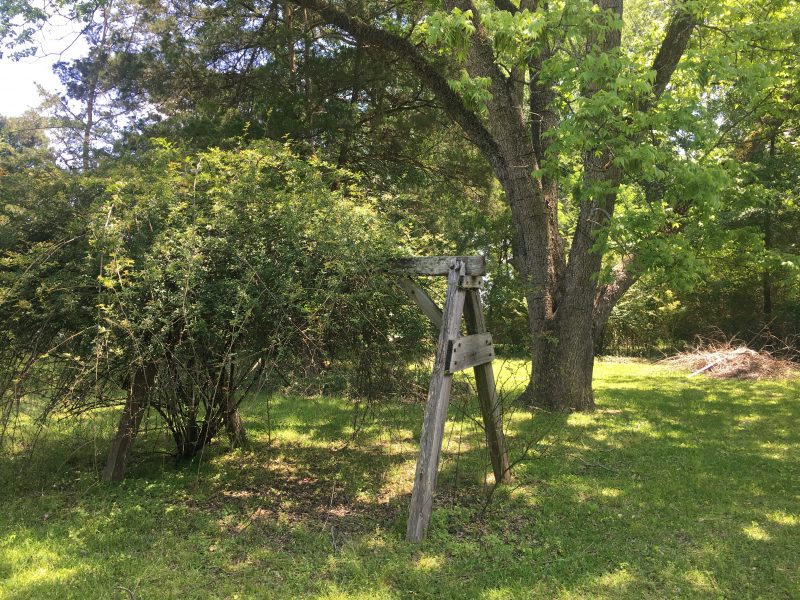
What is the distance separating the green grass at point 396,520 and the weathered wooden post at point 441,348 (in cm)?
34

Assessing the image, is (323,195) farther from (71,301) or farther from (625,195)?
(625,195)

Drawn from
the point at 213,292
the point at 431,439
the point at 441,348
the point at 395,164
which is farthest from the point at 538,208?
the point at 213,292

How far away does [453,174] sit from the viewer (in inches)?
474

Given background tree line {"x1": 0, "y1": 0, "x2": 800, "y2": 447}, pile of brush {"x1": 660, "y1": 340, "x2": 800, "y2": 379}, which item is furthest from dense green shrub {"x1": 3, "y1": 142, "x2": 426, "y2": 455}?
pile of brush {"x1": 660, "y1": 340, "x2": 800, "y2": 379}

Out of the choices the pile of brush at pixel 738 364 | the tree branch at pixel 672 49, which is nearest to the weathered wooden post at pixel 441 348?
the tree branch at pixel 672 49

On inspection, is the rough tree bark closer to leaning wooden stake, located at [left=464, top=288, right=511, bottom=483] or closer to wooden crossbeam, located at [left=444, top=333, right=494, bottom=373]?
leaning wooden stake, located at [left=464, top=288, right=511, bottom=483]

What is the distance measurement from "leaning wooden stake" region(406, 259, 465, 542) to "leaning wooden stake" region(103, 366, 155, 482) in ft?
7.23

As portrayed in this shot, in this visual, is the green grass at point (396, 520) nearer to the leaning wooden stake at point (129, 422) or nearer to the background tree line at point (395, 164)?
the leaning wooden stake at point (129, 422)

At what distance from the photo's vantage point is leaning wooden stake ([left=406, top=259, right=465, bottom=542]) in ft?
14.7

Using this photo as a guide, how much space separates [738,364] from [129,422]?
46.6ft

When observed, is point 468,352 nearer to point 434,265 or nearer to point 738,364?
point 434,265

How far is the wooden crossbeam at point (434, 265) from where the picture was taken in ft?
15.3

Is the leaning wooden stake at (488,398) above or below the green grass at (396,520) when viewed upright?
above

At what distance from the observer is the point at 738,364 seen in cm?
1478
